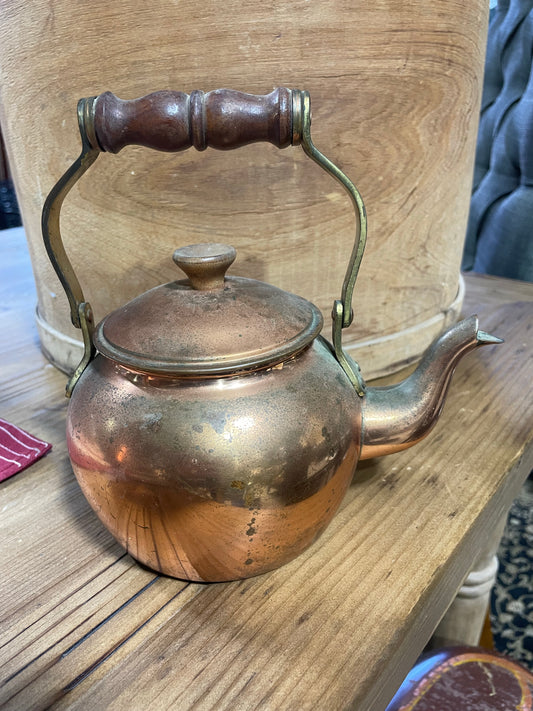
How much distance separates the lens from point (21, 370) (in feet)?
3.16

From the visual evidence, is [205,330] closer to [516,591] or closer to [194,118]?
[194,118]

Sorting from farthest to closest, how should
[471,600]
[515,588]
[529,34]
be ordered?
[529,34] → [515,588] → [471,600]

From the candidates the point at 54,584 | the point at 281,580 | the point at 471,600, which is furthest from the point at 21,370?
the point at 471,600

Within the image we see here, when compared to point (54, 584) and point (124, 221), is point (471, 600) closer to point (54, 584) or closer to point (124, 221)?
point (54, 584)

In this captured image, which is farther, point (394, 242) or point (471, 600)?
point (471, 600)

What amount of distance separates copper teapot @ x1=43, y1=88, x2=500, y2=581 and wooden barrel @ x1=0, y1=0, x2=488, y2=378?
0.22 meters

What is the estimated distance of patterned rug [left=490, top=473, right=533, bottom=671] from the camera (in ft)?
3.87

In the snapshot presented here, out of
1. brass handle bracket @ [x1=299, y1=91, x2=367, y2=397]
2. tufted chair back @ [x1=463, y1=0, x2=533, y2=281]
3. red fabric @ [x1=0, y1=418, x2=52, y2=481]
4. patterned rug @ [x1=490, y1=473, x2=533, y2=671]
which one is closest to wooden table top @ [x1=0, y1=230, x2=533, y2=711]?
red fabric @ [x1=0, y1=418, x2=52, y2=481]

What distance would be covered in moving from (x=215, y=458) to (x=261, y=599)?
0.55 ft

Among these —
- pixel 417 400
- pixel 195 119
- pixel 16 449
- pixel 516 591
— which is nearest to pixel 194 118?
pixel 195 119

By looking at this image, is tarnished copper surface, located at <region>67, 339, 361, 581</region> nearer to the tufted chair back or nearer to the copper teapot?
the copper teapot

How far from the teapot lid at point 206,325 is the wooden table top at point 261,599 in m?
0.22

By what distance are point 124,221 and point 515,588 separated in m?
1.15

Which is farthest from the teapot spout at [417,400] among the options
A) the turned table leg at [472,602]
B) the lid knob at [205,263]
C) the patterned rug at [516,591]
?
the patterned rug at [516,591]
